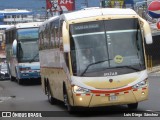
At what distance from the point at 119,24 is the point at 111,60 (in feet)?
3.80

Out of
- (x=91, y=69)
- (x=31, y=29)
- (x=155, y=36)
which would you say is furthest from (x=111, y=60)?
(x=155, y=36)

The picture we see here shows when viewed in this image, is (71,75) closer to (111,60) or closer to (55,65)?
(111,60)

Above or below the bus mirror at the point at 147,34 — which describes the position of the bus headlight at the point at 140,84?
below

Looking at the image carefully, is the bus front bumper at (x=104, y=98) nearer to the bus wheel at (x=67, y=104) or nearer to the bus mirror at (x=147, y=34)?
the bus wheel at (x=67, y=104)

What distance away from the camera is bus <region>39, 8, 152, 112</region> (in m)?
15.6

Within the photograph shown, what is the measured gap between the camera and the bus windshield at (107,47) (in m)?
15.8

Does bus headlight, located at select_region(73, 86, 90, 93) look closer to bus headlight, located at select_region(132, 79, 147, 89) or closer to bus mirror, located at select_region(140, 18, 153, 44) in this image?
bus headlight, located at select_region(132, 79, 147, 89)

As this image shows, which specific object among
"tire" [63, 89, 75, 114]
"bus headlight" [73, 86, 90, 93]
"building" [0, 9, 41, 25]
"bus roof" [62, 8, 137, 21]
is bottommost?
"building" [0, 9, 41, 25]

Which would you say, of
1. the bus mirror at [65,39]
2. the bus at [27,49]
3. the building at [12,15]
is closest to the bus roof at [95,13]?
the bus mirror at [65,39]

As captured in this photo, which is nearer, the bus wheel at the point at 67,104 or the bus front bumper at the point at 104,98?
the bus front bumper at the point at 104,98

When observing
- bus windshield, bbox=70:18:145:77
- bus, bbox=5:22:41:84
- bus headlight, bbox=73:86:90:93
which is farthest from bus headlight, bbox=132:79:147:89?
bus, bbox=5:22:41:84

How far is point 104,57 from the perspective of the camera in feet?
52.0

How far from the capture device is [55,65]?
751 inches

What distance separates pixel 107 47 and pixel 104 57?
0.32 metres
